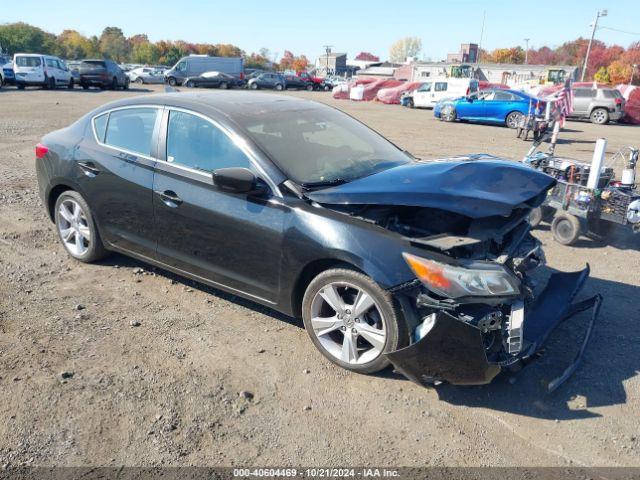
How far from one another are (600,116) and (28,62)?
94.4ft

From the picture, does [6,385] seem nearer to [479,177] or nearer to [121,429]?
[121,429]

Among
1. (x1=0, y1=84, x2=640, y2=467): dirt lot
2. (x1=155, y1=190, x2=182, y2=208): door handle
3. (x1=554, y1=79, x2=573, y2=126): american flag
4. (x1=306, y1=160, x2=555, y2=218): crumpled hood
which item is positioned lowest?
(x1=0, y1=84, x2=640, y2=467): dirt lot

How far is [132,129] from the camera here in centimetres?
457

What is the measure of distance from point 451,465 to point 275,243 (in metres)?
1.75

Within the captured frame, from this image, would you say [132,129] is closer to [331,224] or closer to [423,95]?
[331,224]

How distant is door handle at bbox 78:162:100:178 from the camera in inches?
184

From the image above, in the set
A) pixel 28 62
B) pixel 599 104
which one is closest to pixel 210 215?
pixel 599 104

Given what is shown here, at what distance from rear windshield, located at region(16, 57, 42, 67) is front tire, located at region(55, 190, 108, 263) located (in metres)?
27.8

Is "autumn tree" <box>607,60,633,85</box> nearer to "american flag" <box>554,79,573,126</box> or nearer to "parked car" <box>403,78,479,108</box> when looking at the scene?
"parked car" <box>403,78,479,108</box>

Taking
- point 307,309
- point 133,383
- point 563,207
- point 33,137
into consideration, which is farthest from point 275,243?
point 33,137

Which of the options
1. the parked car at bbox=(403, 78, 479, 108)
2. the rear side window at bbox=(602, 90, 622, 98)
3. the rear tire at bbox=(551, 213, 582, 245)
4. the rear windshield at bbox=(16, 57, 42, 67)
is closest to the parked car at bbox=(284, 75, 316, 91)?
the parked car at bbox=(403, 78, 479, 108)

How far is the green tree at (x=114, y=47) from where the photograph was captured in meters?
106

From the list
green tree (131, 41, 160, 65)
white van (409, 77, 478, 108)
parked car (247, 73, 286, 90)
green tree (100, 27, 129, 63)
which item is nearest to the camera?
white van (409, 77, 478, 108)

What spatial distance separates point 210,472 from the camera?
2.65m
